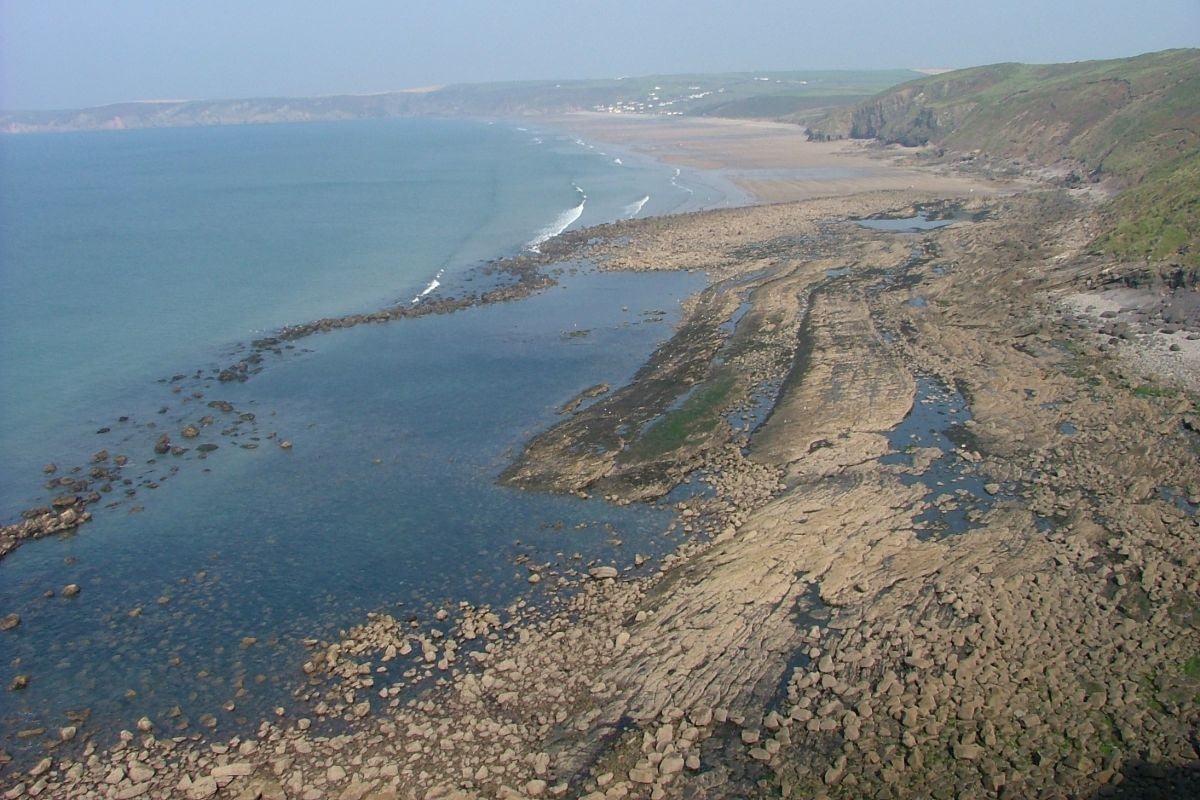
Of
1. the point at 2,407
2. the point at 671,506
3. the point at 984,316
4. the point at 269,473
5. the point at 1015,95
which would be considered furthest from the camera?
the point at 1015,95

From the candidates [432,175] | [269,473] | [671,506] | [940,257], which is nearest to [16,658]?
[269,473]

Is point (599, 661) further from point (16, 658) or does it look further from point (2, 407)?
point (2, 407)

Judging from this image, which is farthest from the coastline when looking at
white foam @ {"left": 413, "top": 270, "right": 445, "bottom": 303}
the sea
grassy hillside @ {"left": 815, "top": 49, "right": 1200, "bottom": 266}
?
white foam @ {"left": 413, "top": 270, "right": 445, "bottom": 303}

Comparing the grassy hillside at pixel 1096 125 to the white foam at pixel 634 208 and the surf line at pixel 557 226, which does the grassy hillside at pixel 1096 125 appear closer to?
the white foam at pixel 634 208

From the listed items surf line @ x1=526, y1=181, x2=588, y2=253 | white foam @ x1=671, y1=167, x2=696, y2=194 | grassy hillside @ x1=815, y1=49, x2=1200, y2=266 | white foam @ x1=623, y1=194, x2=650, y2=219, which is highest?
grassy hillside @ x1=815, y1=49, x2=1200, y2=266

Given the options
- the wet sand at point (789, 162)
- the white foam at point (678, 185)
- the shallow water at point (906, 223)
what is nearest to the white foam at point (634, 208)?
the white foam at point (678, 185)

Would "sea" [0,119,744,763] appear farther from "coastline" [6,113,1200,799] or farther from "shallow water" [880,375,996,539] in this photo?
"shallow water" [880,375,996,539]
